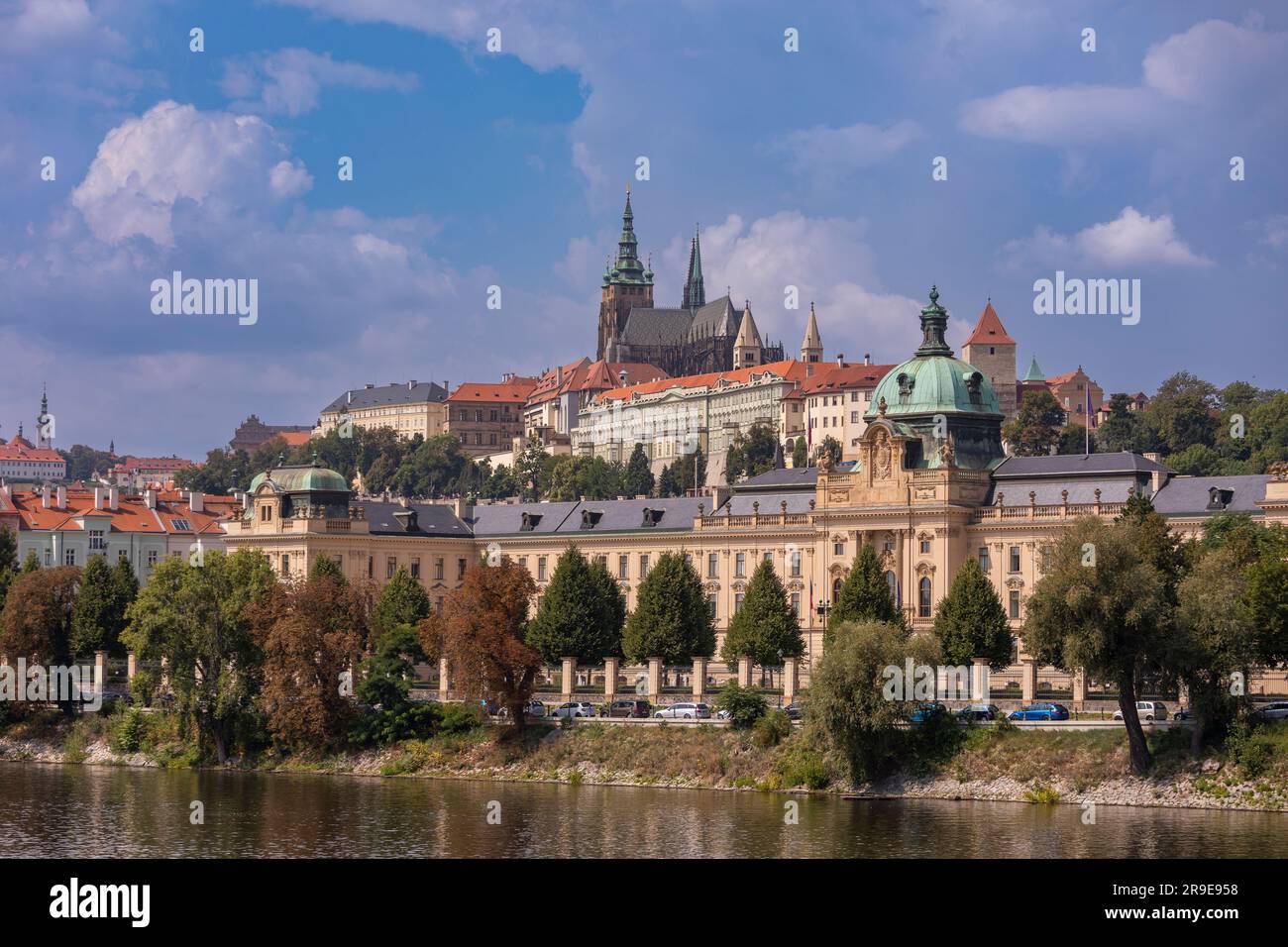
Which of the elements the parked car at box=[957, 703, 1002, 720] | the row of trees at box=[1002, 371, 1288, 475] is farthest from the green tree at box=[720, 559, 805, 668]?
the row of trees at box=[1002, 371, 1288, 475]

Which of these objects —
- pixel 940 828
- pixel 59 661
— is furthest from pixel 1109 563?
pixel 59 661

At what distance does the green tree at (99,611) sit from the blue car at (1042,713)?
51.0 meters

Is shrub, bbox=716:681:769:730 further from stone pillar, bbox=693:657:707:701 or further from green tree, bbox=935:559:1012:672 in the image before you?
green tree, bbox=935:559:1012:672

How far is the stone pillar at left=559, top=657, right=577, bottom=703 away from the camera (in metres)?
101

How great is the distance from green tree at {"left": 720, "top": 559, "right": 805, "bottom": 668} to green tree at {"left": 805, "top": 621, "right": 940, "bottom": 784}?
24461 mm

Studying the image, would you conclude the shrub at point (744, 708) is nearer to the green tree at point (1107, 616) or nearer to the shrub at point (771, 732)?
the shrub at point (771, 732)

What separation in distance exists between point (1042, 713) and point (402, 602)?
46.4m

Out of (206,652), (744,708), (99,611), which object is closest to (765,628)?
(744,708)

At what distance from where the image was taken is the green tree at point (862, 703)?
7888cm

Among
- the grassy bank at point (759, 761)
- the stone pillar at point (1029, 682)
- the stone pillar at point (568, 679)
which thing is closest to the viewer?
the grassy bank at point (759, 761)

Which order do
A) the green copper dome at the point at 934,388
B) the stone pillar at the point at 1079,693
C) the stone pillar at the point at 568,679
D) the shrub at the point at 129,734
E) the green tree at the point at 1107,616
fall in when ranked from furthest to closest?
the green copper dome at the point at 934,388, the stone pillar at the point at 568,679, the shrub at the point at 129,734, the stone pillar at the point at 1079,693, the green tree at the point at 1107,616

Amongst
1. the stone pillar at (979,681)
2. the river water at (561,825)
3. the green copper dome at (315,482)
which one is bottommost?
the river water at (561,825)

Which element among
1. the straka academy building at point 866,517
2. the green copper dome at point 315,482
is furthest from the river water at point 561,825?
the green copper dome at point 315,482
